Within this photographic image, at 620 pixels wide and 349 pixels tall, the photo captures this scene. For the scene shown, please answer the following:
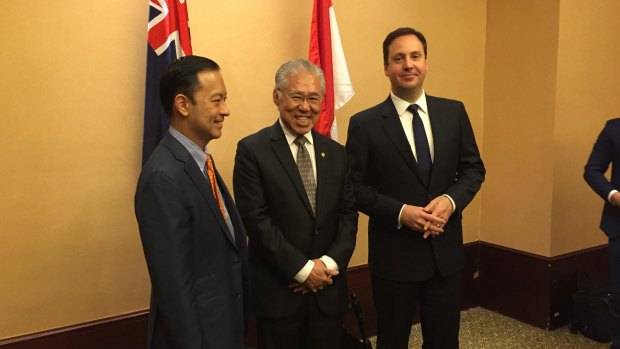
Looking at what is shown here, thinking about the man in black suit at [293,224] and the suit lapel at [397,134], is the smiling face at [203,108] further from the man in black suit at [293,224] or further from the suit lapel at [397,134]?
the suit lapel at [397,134]

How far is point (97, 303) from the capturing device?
248 cm

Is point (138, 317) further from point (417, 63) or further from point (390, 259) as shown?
point (417, 63)

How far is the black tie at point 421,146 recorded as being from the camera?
2121 mm

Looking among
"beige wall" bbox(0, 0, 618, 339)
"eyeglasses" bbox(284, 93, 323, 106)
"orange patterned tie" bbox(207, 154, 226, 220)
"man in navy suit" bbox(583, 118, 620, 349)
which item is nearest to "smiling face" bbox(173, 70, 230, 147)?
"orange patterned tie" bbox(207, 154, 226, 220)

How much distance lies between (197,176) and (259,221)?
372 mm

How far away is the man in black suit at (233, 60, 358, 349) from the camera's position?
1877 millimetres

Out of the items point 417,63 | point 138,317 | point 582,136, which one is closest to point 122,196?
point 138,317

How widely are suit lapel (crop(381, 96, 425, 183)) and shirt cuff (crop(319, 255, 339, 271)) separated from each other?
0.53 m

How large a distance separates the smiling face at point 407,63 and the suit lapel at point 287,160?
58 centimetres

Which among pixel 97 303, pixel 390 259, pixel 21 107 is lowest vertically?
pixel 97 303

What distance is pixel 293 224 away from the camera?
1.91 metres

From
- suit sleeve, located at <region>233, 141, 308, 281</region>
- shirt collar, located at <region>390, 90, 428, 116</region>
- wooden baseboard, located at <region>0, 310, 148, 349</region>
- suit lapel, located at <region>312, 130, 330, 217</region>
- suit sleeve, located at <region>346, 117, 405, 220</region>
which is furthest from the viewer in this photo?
wooden baseboard, located at <region>0, 310, 148, 349</region>

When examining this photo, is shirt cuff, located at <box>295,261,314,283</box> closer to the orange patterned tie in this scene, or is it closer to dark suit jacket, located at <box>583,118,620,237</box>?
the orange patterned tie

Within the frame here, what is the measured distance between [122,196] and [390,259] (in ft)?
4.51
